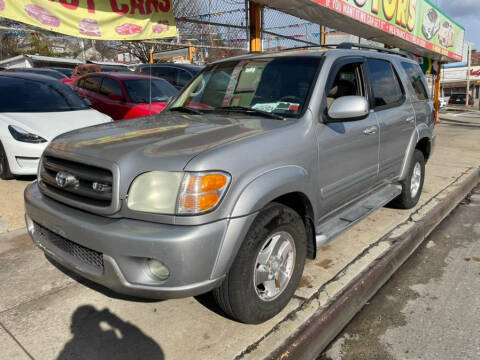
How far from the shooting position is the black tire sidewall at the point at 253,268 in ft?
7.61

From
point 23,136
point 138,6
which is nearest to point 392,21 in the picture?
point 138,6

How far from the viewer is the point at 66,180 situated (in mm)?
2459

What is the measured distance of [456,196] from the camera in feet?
18.9

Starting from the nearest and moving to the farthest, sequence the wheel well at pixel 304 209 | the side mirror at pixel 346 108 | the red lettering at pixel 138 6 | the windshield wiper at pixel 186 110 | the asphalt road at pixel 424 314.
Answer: the asphalt road at pixel 424 314 < the wheel well at pixel 304 209 < the side mirror at pixel 346 108 < the windshield wiper at pixel 186 110 < the red lettering at pixel 138 6

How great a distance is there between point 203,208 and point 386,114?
8.73 ft

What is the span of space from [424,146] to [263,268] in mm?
3675

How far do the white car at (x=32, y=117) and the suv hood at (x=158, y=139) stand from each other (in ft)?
9.11

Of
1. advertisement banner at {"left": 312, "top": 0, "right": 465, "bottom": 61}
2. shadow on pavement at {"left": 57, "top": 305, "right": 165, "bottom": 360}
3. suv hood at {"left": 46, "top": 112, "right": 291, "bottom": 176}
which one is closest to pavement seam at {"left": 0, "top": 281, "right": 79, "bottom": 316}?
shadow on pavement at {"left": 57, "top": 305, "right": 165, "bottom": 360}

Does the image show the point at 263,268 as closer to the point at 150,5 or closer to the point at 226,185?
the point at 226,185

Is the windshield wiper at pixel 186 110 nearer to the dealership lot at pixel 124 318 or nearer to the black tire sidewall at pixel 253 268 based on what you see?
the black tire sidewall at pixel 253 268

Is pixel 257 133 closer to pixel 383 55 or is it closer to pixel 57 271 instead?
pixel 57 271

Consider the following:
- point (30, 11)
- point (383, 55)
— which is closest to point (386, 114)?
point (383, 55)

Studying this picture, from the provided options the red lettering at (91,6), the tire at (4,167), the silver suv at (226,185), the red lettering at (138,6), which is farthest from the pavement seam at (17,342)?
the red lettering at (138,6)

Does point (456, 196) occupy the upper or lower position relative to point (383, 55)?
lower
